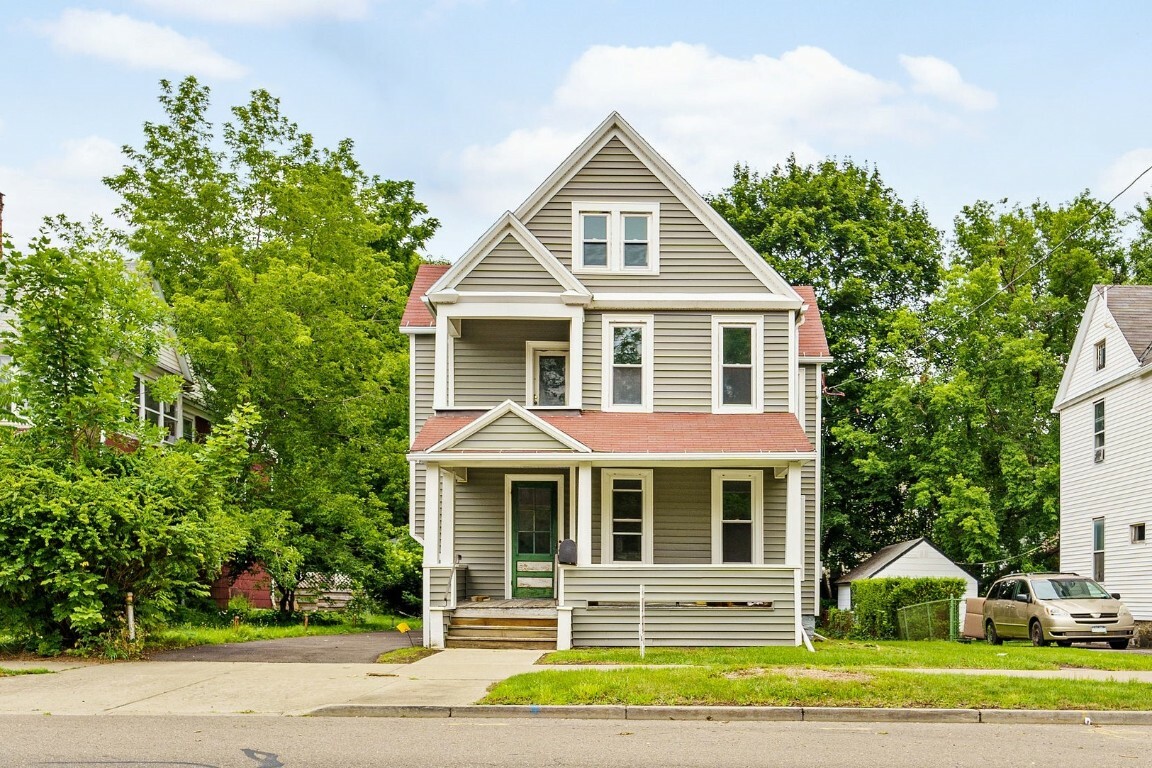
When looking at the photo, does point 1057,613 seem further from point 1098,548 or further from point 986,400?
point 986,400

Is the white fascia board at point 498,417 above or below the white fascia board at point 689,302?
below

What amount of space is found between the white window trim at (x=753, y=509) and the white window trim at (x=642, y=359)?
76.5 inches

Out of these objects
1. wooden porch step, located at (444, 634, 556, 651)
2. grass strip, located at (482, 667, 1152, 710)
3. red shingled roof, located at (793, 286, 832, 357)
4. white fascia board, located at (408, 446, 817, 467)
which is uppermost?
red shingled roof, located at (793, 286, 832, 357)

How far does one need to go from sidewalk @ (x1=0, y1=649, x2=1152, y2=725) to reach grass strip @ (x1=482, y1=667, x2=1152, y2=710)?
0.24 meters

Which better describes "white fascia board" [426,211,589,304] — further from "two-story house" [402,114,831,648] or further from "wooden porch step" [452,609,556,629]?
"wooden porch step" [452,609,556,629]

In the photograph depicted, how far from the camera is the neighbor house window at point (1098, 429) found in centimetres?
3145

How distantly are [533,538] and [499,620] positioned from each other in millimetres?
2709

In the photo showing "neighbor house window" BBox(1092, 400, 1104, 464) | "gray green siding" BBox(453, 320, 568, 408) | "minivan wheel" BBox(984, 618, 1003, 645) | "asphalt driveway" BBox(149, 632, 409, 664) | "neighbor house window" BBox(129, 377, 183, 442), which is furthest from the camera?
"neighbor house window" BBox(1092, 400, 1104, 464)

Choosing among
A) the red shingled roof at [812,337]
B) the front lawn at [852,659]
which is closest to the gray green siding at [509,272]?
the red shingled roof at [812,337]

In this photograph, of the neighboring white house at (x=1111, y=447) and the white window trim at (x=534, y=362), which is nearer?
the white window trim at (x=534, y=362)

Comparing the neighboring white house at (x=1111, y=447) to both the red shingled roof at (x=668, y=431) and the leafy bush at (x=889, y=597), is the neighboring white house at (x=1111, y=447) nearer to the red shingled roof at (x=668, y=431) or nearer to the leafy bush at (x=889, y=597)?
the leafy bush at (x=889, y=597)

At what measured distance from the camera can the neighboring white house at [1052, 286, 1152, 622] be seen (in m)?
28.5

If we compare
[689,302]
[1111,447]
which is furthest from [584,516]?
[1111,447]

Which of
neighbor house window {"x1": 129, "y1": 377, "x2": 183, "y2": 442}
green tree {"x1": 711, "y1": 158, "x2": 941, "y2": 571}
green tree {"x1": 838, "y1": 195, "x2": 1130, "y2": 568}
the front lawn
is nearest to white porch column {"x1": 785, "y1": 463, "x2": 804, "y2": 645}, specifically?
the front lawn
